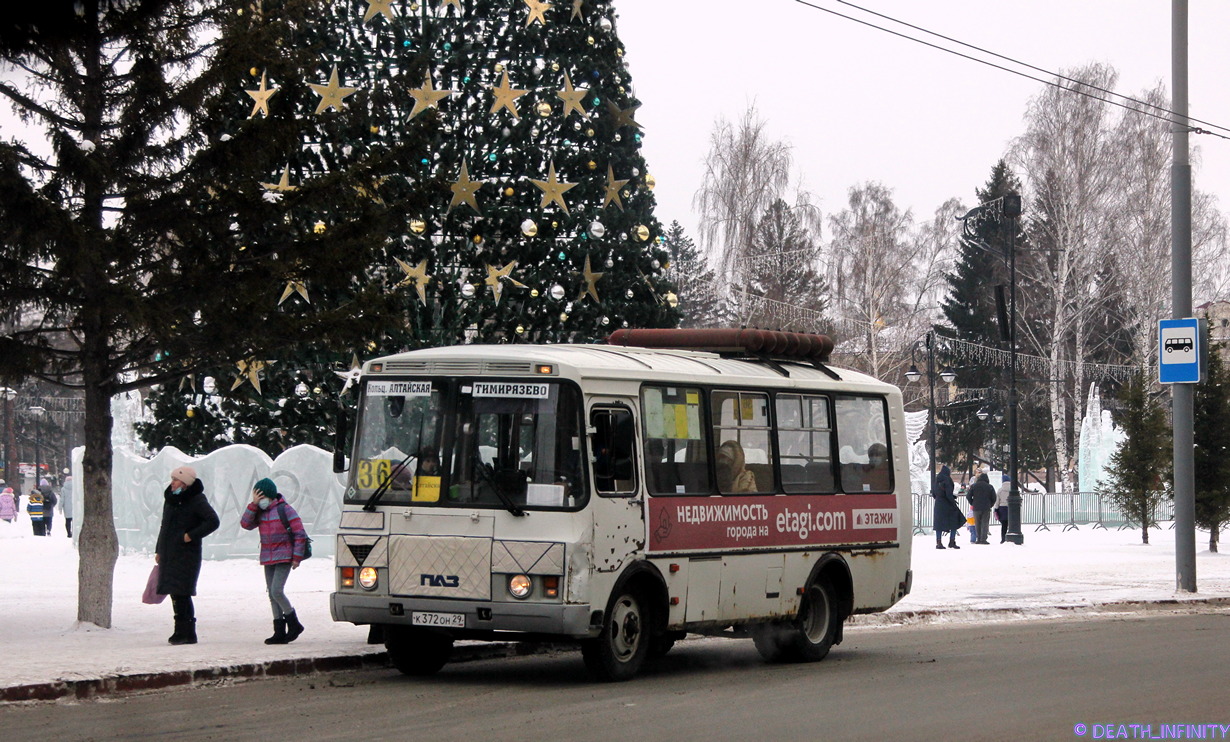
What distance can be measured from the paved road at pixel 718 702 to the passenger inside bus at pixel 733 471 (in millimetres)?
1524

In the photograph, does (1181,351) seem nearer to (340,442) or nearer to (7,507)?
(340,442)

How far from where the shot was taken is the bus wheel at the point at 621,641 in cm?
1211

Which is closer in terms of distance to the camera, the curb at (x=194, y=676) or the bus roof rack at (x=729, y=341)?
the curb at (x=194, y=676)

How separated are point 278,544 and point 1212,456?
74.2ft

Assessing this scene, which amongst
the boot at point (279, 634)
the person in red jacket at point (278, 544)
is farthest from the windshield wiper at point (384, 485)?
the boot at point (279, 634)

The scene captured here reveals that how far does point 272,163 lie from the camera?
47.5 ft

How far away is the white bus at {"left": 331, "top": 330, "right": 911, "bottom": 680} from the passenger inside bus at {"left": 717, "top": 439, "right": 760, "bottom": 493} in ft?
0.05

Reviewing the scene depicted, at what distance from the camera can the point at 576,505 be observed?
11984mm

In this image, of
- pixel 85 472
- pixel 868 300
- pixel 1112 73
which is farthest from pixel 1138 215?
pixel 85 472

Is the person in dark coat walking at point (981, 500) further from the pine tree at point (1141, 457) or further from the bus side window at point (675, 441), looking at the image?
the bus side window at point (675, 441)

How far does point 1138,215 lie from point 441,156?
42629 mm

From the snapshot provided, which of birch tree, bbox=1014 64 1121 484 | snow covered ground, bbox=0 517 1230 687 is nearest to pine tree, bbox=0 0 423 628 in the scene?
snow covered ground, bbox=0 517 1230 687

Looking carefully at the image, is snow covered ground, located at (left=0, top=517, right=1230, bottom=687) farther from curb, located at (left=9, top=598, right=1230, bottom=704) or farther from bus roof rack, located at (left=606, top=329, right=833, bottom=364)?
bus roof rack, located at (left=606, top=329, right=833, bottom=364)

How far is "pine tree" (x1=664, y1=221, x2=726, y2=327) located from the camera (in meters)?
77.6
